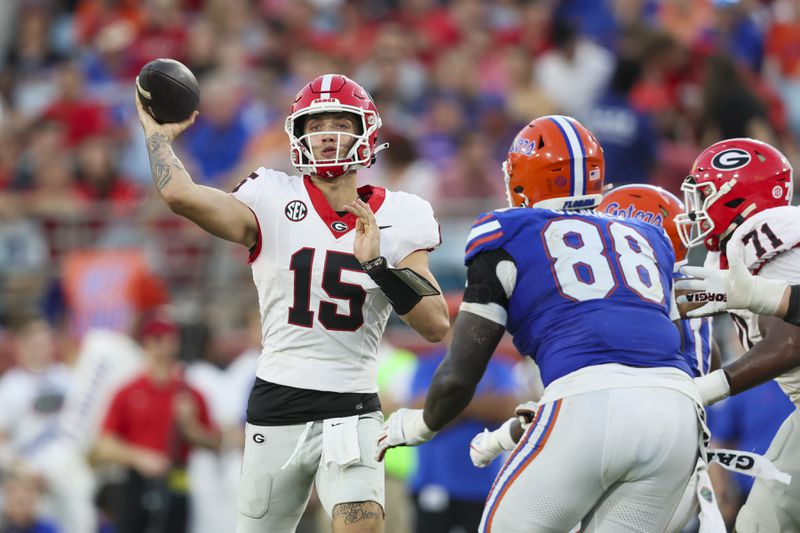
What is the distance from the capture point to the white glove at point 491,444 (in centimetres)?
494

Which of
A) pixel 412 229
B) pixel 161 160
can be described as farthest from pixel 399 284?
pixel 161 160

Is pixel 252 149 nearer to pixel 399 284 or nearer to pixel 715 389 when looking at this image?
pixel 399 284

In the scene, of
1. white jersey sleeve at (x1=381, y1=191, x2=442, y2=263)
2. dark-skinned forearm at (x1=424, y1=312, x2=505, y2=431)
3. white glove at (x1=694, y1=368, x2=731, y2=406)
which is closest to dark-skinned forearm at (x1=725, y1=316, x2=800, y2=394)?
white glove at (x1=694, y1=368, x2=731, y2=406)

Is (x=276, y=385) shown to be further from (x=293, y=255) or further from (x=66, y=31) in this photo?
(x=66, y=31)

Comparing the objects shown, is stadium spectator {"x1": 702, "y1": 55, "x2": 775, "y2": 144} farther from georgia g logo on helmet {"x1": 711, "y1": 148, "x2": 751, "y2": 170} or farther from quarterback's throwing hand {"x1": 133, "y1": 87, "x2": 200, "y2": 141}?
quarterback's throwing hand {"x1": 133, "y1": 87, "x2": 200, "y2": 141}

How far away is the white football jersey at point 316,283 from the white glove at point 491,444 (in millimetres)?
558

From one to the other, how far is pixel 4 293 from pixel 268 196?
6.32m

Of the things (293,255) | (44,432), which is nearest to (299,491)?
(293,255)

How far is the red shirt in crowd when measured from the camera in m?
9.49

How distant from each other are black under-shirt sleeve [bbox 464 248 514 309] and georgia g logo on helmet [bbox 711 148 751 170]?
4.21ft

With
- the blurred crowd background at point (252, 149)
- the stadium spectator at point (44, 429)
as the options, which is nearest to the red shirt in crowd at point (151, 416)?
the blurred crowd background at point (252, 149)

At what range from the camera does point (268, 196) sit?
5.29 m

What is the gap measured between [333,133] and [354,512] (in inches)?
58.9

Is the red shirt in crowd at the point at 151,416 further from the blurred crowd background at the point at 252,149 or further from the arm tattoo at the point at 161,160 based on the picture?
the arm tattoo at the point at 161,160
